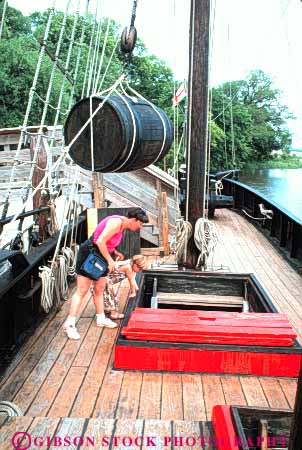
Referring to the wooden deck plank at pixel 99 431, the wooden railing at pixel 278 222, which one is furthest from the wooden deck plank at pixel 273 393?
the wooden railing at pixel 278 222

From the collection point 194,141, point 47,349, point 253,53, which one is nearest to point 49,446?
point 47,349

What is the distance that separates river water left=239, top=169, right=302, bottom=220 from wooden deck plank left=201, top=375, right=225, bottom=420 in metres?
22.7

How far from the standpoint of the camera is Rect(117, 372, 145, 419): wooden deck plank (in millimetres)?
2824

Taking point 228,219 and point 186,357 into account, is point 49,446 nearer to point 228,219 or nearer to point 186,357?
point 186,357

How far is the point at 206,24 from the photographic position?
4.67 m

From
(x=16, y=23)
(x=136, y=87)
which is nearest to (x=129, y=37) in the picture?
(x=16, y=23)

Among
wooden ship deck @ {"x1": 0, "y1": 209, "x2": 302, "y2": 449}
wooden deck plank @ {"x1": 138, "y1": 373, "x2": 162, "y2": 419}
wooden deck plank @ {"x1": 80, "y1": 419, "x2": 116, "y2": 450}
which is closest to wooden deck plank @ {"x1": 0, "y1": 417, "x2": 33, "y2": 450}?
wooden ship deck @ {"x1": 0, "y1": 209, "x2": 302, "y2": 449}

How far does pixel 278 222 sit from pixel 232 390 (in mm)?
5021

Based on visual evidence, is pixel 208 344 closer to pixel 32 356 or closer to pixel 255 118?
pixel 32 356

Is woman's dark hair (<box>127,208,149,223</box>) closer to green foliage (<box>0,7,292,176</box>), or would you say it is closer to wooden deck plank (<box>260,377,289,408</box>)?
green foliage (<box>0,7,292,176</box>)

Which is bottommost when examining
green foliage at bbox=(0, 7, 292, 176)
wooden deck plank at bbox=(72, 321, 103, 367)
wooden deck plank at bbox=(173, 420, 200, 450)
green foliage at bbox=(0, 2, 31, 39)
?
wooden deck plank at bbox=(72, 321, 103, 367)

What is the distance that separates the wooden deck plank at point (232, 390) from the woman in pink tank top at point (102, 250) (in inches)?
47.4

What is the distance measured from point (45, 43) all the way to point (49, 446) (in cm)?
301

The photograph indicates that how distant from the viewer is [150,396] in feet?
9.86
